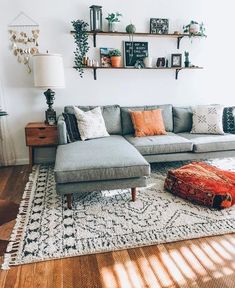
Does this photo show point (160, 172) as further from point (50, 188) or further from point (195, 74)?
point (195, 74)

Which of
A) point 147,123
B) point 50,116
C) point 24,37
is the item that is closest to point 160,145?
point 147,123

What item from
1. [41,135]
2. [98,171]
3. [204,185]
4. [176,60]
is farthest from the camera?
[176,60]

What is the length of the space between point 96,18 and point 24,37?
933 millimetres

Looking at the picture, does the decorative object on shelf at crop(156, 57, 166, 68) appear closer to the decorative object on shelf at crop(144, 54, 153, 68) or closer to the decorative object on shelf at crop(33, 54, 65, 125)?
the decorative object on shelf at crop(144, 54, 153, 68)

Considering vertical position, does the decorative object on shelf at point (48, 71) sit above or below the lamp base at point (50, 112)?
above

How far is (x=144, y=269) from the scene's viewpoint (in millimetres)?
1697

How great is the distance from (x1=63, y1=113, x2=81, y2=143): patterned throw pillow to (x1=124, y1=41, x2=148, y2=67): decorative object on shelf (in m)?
1.12

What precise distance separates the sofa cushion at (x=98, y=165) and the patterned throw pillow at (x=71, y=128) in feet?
1.53

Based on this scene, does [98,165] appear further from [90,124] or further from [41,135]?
[41,135]

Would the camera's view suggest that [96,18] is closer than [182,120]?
Yes

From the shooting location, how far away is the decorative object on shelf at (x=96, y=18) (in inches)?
130

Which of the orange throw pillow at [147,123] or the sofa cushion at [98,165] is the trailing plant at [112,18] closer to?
the orange throw pillow at [147,123]

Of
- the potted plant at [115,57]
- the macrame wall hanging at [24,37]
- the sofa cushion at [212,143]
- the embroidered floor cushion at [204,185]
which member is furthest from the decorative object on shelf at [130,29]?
the embroidered floor cushion at [204,185]

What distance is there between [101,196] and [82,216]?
0.40 metres
